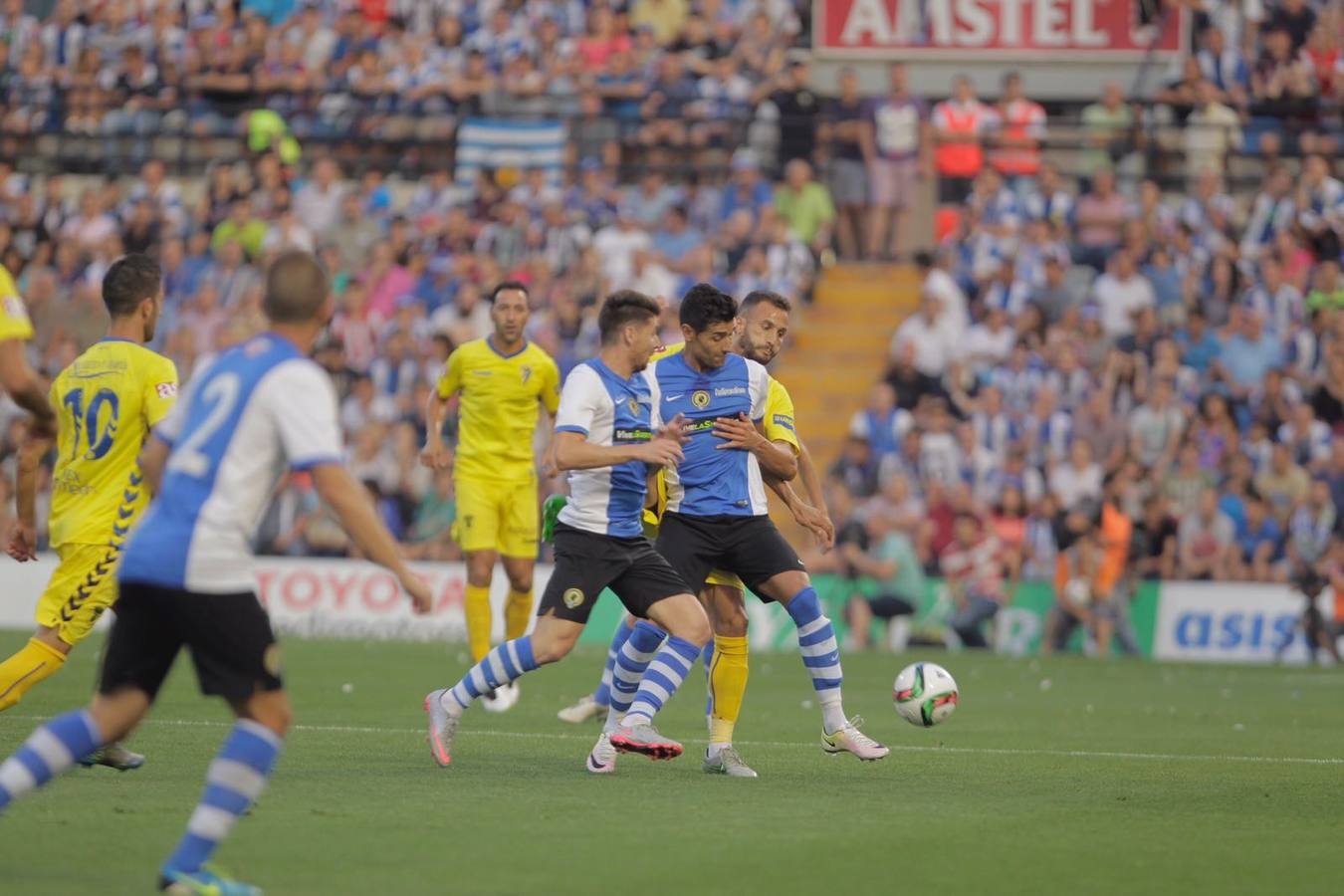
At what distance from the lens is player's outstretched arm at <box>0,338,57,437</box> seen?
8.40 m

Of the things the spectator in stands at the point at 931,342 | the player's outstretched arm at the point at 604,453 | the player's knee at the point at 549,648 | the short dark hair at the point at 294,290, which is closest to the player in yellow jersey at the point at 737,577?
the player's knee at the point at 549,648

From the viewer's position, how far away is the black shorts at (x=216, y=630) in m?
6.93

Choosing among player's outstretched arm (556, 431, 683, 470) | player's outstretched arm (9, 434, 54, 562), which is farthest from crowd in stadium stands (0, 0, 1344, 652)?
player's outstretched arm (9, 434, 54, 562)

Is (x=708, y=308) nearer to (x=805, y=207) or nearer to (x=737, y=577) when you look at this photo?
(x=737, y=577)

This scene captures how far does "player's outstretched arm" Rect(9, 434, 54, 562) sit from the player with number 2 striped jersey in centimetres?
304

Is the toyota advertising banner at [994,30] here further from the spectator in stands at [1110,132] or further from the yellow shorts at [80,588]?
the yellow shorts at [80,588]

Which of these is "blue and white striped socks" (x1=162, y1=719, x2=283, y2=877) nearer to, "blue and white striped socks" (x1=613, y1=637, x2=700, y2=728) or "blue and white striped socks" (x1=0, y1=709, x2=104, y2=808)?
"blue and white striped socks" (x1=0, y1=709, x2=104, y2=808)

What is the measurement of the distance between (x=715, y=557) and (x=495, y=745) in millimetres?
1881

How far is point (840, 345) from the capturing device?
2689cm

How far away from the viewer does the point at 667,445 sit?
31.2ft

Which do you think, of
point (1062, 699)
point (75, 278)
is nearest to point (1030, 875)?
point (1062, 699)

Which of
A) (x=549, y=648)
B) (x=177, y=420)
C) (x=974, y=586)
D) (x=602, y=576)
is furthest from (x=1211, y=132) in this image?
(x=177, y=420)

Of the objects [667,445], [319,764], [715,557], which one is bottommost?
[319,764]

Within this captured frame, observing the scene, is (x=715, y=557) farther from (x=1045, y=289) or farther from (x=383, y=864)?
(x=1045, y=289)
